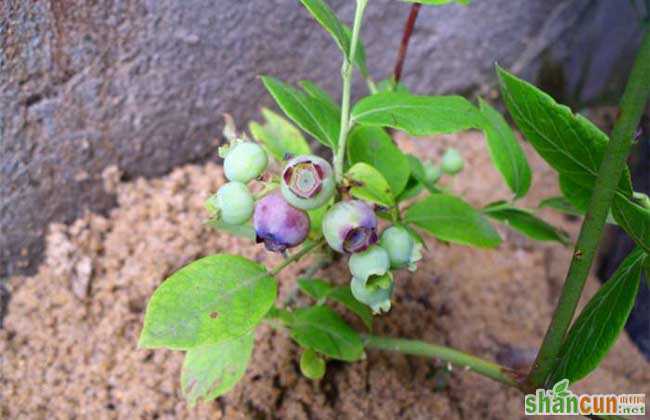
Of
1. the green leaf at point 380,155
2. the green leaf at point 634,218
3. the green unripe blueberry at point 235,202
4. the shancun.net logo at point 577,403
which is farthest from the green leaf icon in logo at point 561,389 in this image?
the green unripe blueberry at point 235,202

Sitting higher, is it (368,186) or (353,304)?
(368,186)

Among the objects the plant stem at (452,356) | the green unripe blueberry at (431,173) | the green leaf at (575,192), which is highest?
the green leaf at (575,192)

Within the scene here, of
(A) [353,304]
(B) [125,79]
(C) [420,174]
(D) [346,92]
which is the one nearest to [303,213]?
(D) [346,92]

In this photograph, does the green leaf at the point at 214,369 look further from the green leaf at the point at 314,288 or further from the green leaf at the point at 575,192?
the green leaf at the point at 575,192

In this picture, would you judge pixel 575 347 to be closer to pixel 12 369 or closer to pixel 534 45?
pixel 12 369

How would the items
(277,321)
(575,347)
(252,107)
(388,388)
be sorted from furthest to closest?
(252,107) < (388,388) < (277,321) < (575,347)

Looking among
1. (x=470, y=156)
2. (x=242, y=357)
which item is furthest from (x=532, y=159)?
(x=242, y=357)

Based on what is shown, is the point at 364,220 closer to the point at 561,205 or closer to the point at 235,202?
the point at 235,202
